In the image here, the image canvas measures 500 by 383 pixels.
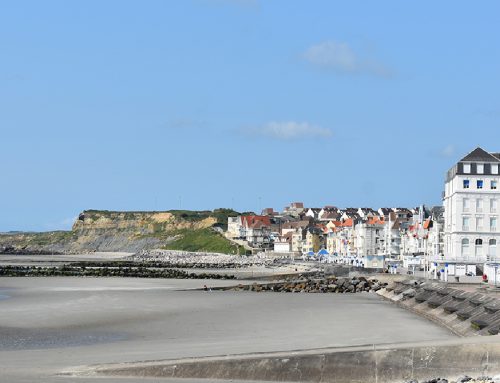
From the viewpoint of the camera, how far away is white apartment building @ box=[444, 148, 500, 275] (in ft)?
319

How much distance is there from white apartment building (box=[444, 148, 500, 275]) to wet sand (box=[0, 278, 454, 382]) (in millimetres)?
38143

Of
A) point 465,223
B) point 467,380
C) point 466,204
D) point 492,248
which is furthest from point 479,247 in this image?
point 467,380

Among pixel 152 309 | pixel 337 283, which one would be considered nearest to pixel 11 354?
pixel 152 309

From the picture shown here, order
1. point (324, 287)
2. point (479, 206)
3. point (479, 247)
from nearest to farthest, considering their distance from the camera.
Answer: point (324, 287), point (479, 247), point (479, 206)

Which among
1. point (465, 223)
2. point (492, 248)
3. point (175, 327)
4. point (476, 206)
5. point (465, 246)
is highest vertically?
point (476, 206)

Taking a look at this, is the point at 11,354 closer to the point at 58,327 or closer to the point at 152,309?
the point at 58,327

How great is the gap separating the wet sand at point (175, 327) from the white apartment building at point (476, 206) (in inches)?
1502

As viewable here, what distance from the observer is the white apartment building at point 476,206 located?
97250 millimetres

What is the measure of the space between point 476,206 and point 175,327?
6544 cm

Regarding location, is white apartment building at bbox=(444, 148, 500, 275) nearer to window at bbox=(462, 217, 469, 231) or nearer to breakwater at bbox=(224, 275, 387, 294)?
window at bbox=(462, 217, 469, 231)

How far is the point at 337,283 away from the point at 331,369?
58.9 m

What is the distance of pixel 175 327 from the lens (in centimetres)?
3847

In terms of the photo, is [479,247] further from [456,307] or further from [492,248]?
[456,307]

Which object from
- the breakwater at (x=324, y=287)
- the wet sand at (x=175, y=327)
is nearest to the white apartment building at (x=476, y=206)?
the breakwater at (x=324, y=287)
